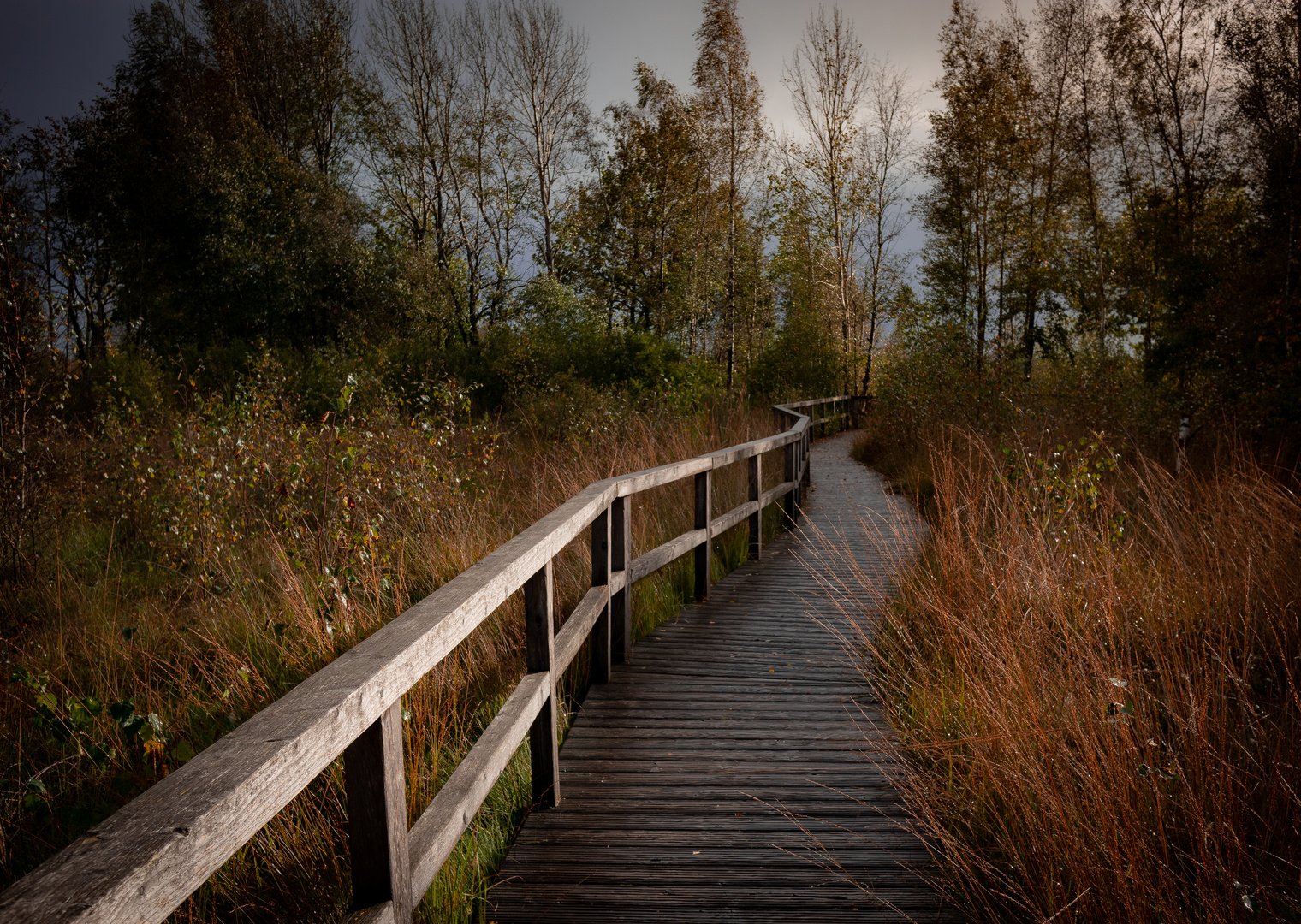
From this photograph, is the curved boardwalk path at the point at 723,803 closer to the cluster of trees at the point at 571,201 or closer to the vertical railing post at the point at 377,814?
the vertical railing post at the point at 377,814

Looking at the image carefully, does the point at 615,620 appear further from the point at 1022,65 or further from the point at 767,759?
the point at 1022,65

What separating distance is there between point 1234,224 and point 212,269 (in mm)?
26974

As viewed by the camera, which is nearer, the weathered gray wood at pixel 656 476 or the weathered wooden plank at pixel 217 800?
the weathered wooden plank at pixel 217 800

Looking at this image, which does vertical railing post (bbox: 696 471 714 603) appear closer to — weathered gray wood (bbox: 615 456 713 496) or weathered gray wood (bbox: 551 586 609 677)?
weathered gray wood (bbox: 615 456 713 496)

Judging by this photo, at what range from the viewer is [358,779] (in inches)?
59.5

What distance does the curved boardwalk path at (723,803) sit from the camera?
2.49 meters

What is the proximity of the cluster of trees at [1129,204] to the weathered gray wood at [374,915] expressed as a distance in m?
9.42

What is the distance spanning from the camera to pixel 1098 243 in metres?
23.0

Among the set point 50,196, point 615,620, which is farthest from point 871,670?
point 50,196

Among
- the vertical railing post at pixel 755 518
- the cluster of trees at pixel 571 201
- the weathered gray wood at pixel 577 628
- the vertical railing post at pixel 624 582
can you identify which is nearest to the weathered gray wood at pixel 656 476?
the vertical railing post at pixel 624 582

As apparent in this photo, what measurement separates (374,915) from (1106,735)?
74.1 inches

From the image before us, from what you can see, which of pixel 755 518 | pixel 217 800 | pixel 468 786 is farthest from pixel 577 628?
pixel 755 518

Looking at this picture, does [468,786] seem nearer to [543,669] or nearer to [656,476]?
[543,669]

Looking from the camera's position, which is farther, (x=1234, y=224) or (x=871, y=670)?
(x=1234, y=224)
